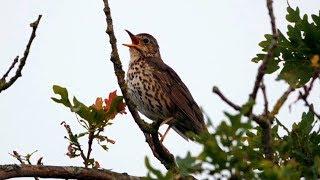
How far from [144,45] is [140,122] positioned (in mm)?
3643

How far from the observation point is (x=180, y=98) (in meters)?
7.29

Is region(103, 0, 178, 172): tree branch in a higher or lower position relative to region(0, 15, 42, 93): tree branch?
higher

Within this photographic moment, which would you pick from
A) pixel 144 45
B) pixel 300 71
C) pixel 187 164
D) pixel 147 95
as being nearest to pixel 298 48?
pixel 300 71

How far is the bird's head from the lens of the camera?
804 centimetres

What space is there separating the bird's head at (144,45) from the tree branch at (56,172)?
3.60 metres

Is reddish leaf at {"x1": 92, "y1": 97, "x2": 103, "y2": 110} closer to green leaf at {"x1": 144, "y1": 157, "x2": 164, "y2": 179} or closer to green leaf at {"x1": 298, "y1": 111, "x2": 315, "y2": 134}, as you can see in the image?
green leaf at {"x1": 298, "y1": 111, "x2": 315, "y2": 134}

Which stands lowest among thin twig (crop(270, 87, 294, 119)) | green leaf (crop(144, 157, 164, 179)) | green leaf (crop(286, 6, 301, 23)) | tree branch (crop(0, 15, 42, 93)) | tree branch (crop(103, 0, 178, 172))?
green leaf (crop(144, 157, 164, 179))

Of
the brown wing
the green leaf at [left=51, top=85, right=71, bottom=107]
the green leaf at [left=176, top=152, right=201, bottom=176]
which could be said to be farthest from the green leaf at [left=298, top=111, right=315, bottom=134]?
the brown wing

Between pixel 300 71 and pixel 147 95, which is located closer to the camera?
pixel 300 71

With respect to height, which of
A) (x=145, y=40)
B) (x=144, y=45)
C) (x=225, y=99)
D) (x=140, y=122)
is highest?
(x=145, y=40)

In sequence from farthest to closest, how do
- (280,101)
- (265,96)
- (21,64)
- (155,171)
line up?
(21,64), (280,101), (265,96), (155,171)

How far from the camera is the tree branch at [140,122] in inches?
167

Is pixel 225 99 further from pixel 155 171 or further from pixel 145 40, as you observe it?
pixel 145 40

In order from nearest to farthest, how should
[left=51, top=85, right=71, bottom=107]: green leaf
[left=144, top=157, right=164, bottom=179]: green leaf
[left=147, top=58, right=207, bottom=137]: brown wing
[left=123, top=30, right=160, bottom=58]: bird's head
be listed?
[left=144, top=157, right=164, bottom=179]: green leaf
[left=51, top=85, right=71, bottom=107]: green leaf
[left=147, top=58, right=207, bottom=137]: brown wing
[left=123, top=30, right=160, bottom=58]: bird's head
